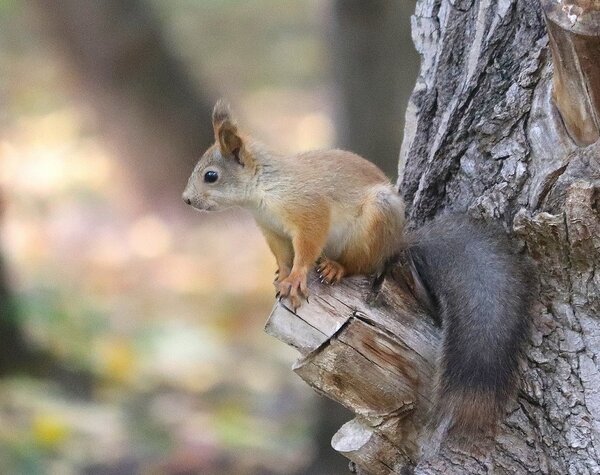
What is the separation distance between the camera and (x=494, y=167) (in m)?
1.80

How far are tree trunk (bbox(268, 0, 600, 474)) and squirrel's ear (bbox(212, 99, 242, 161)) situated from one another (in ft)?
1.53

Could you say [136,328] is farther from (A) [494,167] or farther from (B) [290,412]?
(A) [494,167]

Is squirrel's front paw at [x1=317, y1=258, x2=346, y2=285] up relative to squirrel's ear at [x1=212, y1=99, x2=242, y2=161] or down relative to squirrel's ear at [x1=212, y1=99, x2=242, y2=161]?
down

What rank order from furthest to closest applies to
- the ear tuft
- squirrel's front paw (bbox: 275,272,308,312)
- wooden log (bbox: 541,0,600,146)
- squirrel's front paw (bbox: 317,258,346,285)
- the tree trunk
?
the ear tuft
squirrel's front paw (bbox: 317,258,346,285)
squirrel's front paw (bbox: 275,272,308,312)
the tree trunk
wooden log (bbox: 541,0,600,146)

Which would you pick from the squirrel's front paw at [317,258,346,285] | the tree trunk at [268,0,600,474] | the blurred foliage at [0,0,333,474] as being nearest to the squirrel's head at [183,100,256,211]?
the squirrel's front paw at [317,258,346,285]

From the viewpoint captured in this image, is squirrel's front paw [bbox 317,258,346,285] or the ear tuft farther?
the ear tuft

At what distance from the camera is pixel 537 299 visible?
1.69 metres

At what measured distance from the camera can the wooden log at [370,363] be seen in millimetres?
1669

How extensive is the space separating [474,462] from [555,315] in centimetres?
30

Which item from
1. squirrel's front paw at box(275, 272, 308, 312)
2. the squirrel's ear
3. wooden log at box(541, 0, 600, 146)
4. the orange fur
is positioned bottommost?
squirrel's front paw at box(275, 272, 308, 312)

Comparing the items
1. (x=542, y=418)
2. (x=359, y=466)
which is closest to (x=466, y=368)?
(x=542, y=418)

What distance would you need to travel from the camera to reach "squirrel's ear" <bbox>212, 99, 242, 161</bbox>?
2.06 metres

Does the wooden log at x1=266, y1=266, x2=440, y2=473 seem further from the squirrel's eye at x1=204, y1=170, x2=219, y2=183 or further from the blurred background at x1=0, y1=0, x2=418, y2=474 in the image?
the blurred background at x1=0, y1=0, x2=418, y2=474

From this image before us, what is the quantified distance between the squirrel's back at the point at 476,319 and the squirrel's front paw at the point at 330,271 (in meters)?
0.18
